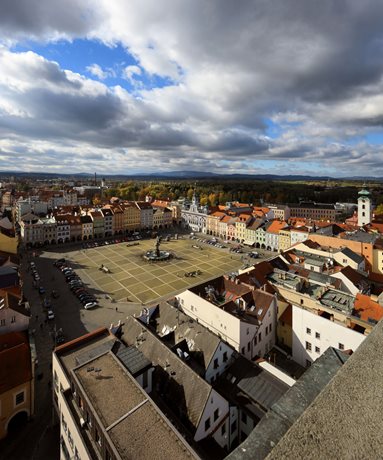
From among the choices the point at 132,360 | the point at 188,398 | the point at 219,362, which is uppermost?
the point at 132,360

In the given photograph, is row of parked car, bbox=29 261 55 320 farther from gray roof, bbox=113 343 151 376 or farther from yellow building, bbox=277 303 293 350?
yellow building, bbox=277 303 293 350

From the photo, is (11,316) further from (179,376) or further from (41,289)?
(179,376)

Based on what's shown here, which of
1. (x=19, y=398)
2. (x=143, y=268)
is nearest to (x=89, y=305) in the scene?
(x=19, y=398)

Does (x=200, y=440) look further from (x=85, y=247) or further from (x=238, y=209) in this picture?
(x=238, y=209)

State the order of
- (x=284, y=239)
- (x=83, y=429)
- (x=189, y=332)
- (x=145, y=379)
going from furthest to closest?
(x=284, y=239)
(x=189, y=332)
(x=145, y=379)
(x=83, y=429)

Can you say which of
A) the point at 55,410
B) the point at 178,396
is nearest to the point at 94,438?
the point at 178,396
